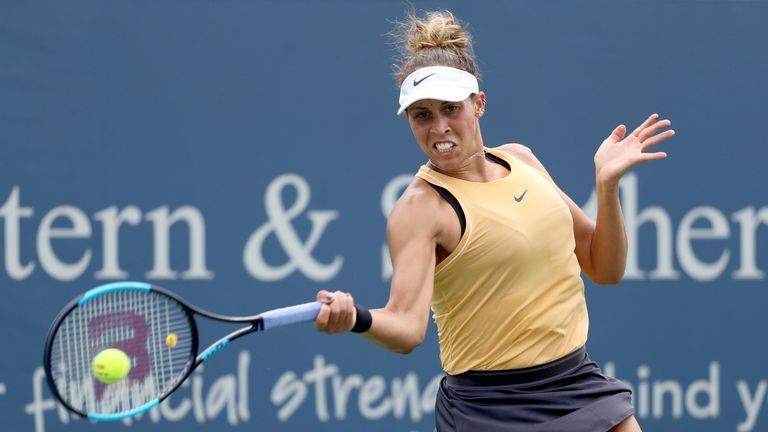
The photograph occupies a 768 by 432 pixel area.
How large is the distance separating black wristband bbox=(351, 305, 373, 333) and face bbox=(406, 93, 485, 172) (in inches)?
19.8

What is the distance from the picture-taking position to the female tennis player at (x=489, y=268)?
8.91ft

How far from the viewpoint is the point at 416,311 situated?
259 cm

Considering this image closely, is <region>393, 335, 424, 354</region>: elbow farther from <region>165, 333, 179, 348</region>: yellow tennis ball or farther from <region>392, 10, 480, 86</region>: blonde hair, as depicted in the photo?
<region>392, 10, 480, 86</region>: blonde hair

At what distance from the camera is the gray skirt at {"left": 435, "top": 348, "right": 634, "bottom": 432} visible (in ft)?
9.05

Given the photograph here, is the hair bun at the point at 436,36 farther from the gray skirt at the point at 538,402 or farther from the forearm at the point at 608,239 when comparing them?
the gray skirt at the point at 538,402

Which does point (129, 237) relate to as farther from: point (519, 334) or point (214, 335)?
point (519, 334)

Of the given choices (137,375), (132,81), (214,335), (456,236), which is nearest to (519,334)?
(456,236)

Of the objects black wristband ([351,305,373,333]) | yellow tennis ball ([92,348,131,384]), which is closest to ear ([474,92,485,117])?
black wristband ([351,305,373,333])

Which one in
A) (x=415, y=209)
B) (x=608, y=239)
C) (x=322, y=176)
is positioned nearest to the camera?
(x=415, y=209)

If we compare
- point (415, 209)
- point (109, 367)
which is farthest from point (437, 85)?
point (109, 367)

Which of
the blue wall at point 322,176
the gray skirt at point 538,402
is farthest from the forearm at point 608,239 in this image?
the blue wall at point 322,176

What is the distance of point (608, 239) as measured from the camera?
118 inches

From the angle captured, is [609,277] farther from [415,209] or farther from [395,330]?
[395,330]

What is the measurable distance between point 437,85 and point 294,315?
68cm
